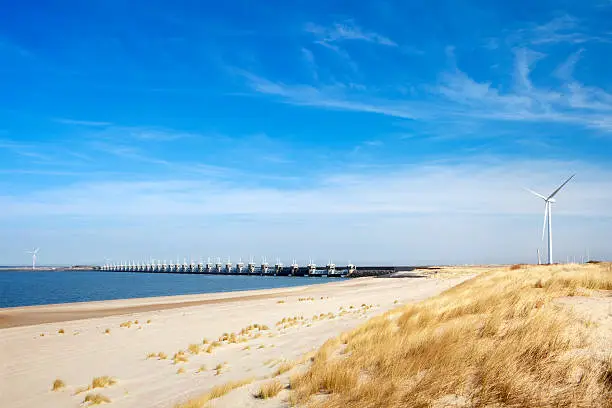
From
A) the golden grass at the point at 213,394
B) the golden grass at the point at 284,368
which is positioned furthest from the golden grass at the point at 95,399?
the golden grass at the point at 284,368

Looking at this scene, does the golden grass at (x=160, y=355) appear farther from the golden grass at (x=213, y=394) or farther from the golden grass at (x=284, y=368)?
the golden grass at (x=213, y=394)

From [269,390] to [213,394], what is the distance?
131 centimetres

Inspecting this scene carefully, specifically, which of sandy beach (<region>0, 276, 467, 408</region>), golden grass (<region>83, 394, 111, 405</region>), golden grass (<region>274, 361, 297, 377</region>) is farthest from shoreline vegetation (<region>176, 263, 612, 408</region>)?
golden grass (<region>83, 394, 111, 405</region>)

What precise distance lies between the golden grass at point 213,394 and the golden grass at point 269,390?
865 mm

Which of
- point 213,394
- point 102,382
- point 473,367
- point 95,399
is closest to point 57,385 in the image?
point 102,382

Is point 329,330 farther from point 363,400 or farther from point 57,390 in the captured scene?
point 363,400

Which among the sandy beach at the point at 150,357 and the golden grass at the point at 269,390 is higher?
the golden grass at the point at 269,390

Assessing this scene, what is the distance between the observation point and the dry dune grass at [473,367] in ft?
20.8

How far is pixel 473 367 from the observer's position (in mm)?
7523

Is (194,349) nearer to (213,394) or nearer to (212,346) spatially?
(212,346)

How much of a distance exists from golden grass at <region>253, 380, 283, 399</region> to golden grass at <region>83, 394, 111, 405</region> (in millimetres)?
3673

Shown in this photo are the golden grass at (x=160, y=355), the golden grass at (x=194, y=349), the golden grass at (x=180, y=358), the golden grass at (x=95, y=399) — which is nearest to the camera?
the golden grass at (x=95, y=399)

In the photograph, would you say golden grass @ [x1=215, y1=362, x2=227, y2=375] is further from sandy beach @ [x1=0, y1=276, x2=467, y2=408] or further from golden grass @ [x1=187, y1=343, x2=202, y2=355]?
golden grass @ [x1=187, y1=343, x2=202, y2=355]

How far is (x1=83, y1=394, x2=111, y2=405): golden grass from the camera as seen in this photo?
9.59m
